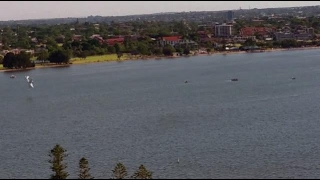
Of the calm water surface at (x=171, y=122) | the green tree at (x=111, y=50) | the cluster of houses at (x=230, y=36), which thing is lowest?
the cluster of houses at (x=230, y=36)

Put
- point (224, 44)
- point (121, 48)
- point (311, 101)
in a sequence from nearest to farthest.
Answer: point (311, 101)
point (121, 48)
point (224, 44)

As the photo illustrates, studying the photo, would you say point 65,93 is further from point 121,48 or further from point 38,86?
point 121,48

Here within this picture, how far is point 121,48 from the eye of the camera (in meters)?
18.0

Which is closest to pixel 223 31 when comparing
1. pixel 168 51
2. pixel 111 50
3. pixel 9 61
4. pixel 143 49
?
pixel 168 51

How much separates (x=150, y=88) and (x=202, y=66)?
13.6ft

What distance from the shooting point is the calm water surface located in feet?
17.7

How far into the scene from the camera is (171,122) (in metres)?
7.33

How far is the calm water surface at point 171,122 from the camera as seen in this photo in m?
A: 5.39

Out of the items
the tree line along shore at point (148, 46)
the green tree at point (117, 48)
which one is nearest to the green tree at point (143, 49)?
the tree line along shore at point (148, 46)

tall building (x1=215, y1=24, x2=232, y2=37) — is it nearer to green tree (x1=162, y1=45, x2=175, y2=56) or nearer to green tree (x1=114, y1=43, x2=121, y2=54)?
green tree (x1=162, y1=45, x2=175, y2=56)

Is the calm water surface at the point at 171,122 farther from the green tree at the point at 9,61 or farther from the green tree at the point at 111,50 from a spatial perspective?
the green tree at the point at 111,50

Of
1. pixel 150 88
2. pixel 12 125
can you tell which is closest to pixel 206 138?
pixel 12 125

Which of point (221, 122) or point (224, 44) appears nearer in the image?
point (221, 122)

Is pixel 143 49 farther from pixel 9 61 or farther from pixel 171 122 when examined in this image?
pixel 171 122
